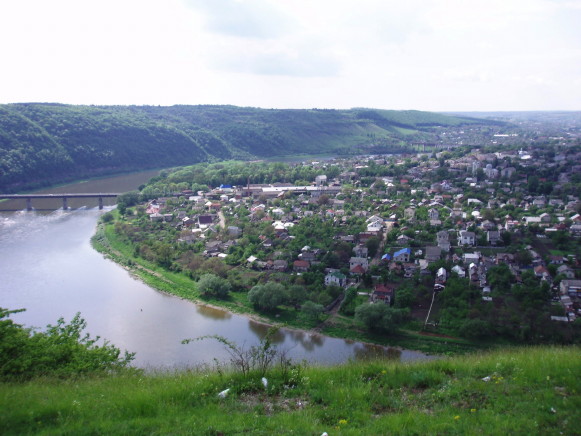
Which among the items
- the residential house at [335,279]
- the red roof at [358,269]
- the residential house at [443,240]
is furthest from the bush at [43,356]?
the residential house at [443,240]

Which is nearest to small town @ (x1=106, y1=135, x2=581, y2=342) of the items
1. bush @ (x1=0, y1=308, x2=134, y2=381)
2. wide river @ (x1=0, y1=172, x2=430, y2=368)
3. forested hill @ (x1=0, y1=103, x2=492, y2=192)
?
wide river @ (x1=0, y1=172, x2=430, y2=368)

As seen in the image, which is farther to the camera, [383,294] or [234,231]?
[234,231]

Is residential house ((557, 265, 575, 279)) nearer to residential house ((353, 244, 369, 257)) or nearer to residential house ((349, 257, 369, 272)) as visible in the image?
residential house ((349, 257, 369, 272))

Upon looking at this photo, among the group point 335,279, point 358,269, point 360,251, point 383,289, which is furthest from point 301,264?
point 383,289

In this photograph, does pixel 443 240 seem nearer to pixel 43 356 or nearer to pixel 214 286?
pixel 214 286

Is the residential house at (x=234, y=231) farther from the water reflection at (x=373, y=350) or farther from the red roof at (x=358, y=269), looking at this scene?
the water reflection at (x=373, y=350)

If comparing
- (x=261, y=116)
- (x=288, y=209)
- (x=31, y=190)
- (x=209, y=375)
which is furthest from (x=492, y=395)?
(x=261, y=116)
